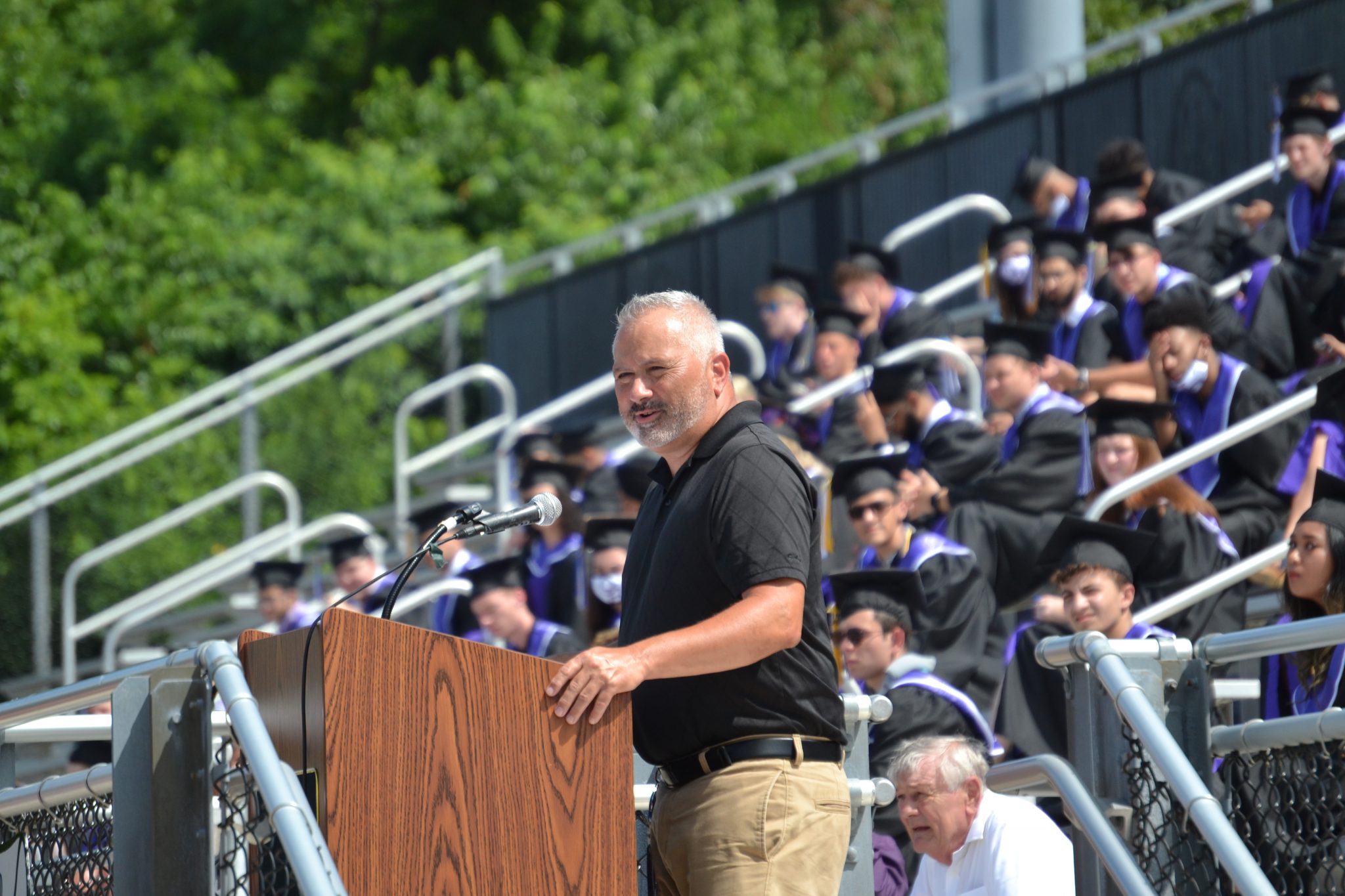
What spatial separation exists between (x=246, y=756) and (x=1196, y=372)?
5.92m

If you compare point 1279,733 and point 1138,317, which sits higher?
point 1138,317

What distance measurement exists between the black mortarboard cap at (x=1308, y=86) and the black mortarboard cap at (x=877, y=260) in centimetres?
233

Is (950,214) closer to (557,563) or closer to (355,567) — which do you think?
(557,563)

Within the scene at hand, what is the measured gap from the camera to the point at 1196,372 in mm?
8367

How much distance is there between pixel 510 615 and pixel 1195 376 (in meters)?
3.12

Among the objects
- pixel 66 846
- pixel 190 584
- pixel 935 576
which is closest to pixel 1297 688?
pixel 935 576

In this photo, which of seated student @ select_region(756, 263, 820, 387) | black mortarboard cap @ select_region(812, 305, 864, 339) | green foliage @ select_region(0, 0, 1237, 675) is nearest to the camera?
black mortarboard cap @ select_region(812, 305, 864, 339)


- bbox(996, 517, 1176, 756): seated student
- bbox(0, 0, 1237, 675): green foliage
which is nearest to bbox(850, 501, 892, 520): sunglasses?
bbox(996, 517, 1176, 756): seated student

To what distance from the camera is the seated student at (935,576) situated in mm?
7480

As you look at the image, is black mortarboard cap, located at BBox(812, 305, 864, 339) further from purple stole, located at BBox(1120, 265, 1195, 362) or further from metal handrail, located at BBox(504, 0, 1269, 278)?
metal handrail, located at BBox(504, 0, 1269, 278)

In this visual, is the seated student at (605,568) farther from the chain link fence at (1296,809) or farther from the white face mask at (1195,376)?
the chain link fence at (1296,809)

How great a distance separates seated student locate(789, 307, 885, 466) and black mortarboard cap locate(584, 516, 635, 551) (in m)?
1.28

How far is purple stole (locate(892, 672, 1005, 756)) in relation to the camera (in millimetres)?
6480

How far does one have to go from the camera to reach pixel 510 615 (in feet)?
28.9
